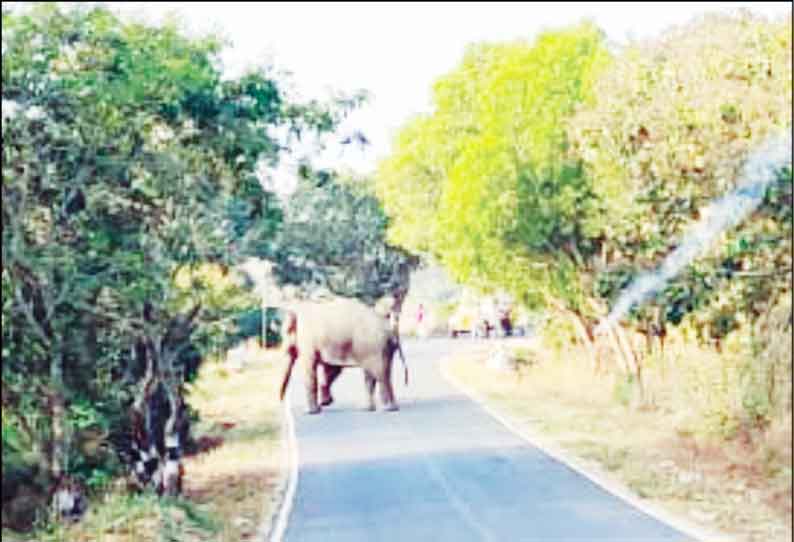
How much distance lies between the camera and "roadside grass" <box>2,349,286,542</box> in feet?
47.1

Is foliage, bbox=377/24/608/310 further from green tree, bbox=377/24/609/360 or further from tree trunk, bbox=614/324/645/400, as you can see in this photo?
tree trunk, bbox=614/324/645/400

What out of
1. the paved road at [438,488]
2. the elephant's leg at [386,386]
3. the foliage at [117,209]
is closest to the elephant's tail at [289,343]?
the paved road at [438,488]

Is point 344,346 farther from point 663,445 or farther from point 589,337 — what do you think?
point 663,445

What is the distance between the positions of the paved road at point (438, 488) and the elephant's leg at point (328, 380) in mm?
940

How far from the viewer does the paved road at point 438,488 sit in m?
16.5

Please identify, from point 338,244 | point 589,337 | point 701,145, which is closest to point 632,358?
point 589,337

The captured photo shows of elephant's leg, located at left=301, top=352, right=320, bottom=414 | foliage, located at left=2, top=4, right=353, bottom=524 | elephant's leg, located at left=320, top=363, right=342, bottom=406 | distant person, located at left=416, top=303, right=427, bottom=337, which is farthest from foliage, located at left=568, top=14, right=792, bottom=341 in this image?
distant person, located at left=416, top=303, right=427, bottom=337

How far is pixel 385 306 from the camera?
1337 inches

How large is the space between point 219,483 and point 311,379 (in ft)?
33.9

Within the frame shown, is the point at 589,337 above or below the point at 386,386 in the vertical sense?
above

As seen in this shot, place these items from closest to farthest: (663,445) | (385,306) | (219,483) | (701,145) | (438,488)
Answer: (438,488) < (219,483) < (701,145) < (663,445) < (385,306)

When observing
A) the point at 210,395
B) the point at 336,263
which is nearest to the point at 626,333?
the point at 336,263

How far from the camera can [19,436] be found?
10.1 meters

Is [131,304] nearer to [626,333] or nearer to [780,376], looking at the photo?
[780,376]
